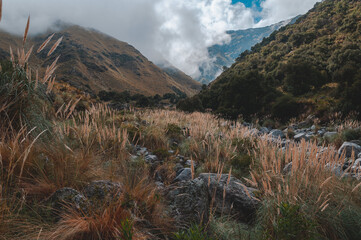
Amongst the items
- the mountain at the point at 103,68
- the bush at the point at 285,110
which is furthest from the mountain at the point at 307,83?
the mountain at the point at 103,68

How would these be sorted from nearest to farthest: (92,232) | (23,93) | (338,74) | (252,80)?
(92,232) < (23,93) < (338,74) < (252,80)

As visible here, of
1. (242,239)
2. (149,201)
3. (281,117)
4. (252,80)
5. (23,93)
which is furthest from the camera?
(252,80)

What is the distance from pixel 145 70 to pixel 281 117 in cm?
14521

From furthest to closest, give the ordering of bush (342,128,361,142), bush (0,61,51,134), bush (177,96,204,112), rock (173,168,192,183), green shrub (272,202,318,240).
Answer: bush (177,96,204,112)
bush (342,128,361,142)
rock (173,168,192,183)
bush (0,61,51,134)
green shrub (272,202,318,240)

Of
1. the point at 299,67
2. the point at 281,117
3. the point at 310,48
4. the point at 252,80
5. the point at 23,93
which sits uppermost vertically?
the point at 310,48

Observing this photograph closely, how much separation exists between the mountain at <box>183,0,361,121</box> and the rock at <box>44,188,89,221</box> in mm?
14581

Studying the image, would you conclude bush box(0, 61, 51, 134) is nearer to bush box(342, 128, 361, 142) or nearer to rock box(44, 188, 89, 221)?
rock box(44, 188, 89, 221)

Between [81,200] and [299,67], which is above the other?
[299,67]

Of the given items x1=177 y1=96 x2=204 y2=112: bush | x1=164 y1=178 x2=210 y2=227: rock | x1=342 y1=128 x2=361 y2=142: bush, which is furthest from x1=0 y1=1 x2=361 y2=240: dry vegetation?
x1=177 y1=96 x2=204 y2=112: bush

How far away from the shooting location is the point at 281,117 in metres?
16.0

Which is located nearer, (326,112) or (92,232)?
(92,232)

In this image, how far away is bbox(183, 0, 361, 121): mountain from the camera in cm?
1450

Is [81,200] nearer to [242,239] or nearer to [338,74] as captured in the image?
[242,239]

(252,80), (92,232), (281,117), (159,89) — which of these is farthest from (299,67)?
(159,89)
